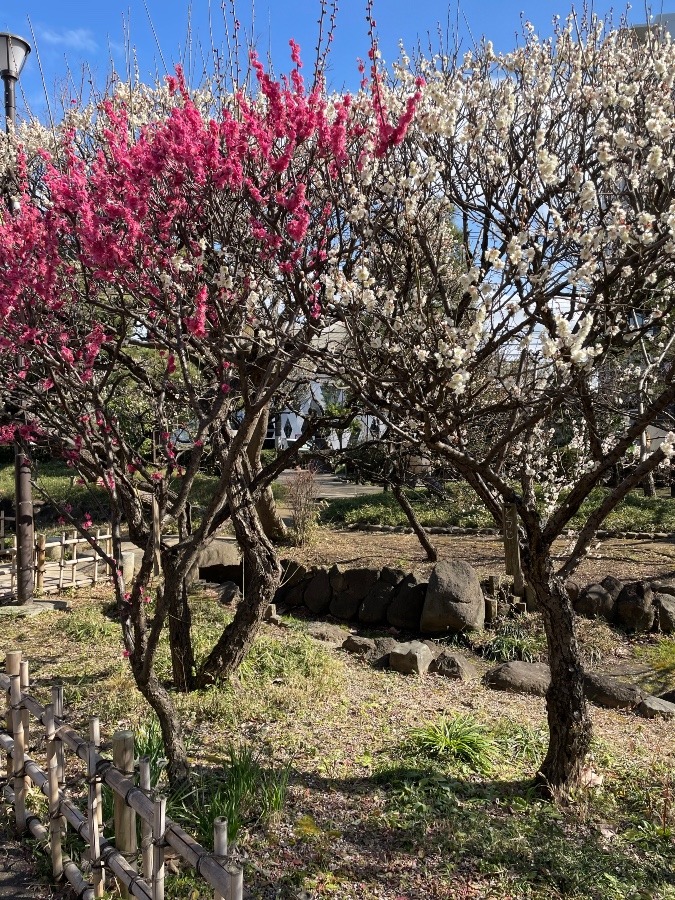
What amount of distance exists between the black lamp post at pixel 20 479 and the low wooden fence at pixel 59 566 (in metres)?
0.45

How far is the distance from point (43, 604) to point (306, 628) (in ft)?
10.8

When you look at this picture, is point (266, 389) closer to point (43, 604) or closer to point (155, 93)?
point (155, 93)

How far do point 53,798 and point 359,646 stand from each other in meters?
4.70

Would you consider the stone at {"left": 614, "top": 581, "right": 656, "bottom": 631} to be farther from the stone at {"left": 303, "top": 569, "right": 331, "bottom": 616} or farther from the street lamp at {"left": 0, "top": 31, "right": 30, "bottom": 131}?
the street lamp at {"left": 0, "top": 31, "right": 30, "bottom": 131}

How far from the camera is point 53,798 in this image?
3332 mm

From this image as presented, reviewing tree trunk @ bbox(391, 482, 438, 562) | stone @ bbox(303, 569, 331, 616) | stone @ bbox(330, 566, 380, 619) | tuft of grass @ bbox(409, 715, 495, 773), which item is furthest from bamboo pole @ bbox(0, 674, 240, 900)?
tree trunk @ bbox(391, 482, 438, 562)

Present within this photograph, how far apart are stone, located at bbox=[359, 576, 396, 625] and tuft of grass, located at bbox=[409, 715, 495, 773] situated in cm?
418

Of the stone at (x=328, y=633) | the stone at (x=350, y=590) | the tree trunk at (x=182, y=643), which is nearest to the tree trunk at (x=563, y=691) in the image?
the tree trunk at (x=182, y=643)

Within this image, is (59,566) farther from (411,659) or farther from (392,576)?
(411,659)

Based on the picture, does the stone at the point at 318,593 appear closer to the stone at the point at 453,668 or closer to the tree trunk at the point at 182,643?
the stone at the point at 453,668

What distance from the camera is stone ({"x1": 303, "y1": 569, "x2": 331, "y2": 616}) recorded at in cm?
984

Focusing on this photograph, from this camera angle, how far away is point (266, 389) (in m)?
3.89

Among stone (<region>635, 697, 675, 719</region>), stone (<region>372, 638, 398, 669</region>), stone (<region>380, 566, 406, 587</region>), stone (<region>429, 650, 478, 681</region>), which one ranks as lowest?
stone (<region>635, 697, 675, 719</region>)

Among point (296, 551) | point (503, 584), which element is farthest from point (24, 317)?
point (296, 551)
